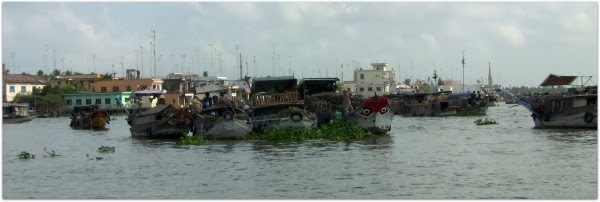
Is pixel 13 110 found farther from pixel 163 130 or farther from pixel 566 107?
pixel 566 107

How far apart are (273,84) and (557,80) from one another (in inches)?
421

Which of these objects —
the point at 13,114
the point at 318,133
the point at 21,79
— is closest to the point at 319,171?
the point at 318,133

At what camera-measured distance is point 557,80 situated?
28.3 m

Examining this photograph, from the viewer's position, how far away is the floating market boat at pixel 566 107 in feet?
82.1

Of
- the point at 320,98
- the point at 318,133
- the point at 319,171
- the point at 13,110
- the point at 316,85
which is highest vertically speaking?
the point at 316,85

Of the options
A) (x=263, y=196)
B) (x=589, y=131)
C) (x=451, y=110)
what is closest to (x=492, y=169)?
(x=263, y=196)

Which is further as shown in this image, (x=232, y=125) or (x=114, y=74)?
(x=114, y=74)

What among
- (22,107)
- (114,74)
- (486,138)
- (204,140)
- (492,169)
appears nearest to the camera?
(492,169)

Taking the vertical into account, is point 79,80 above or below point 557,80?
above

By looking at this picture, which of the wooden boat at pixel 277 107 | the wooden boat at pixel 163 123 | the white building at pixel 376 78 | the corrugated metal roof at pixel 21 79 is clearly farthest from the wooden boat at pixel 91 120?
the white building at pixel 376 78

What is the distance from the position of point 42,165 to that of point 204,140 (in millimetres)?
5816

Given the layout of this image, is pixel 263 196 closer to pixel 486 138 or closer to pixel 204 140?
pixel 204 140

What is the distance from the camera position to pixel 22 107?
55.1m

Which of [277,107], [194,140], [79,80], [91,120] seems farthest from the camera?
[79,80]
